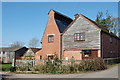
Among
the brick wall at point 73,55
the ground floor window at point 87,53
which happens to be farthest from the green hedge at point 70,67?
the brick wall at point 73,55

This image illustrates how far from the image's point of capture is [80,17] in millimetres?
30844

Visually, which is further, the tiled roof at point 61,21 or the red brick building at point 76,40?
the tiled roof at point 61,21

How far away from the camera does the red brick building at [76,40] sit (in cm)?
2911

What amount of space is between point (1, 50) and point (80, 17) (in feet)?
152

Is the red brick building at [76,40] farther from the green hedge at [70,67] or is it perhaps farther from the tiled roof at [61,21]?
the green hedge at [70,67]

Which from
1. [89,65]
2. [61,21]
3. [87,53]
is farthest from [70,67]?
[61,21]

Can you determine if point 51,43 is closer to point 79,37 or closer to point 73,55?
point 73,55

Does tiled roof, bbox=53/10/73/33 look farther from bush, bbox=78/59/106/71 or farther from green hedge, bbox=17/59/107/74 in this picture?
bush, bbox=78/59/106/71

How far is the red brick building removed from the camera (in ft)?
95.5

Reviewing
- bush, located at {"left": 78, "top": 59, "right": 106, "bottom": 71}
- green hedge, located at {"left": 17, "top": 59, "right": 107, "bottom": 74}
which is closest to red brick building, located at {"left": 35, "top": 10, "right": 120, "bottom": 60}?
bush, located at {"left": 78, "top": 59, "right": 106, "bottom": 71}

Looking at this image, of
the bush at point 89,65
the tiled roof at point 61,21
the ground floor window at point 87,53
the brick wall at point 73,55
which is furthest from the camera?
the tiled roof at point 61,21

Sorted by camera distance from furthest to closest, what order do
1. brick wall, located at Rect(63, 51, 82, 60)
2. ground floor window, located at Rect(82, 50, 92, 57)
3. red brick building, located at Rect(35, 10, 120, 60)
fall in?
1. brick wall, located at Rect(63, 51, 82, 60)
2. ground floor window, located at Rect(82, 50, 92, 57)
3. red brick building, located at Rect(35, 10, 120, 60)

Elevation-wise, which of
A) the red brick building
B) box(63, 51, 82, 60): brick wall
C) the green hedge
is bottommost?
the green hedge

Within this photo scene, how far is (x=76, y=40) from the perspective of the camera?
30859 millimetres
